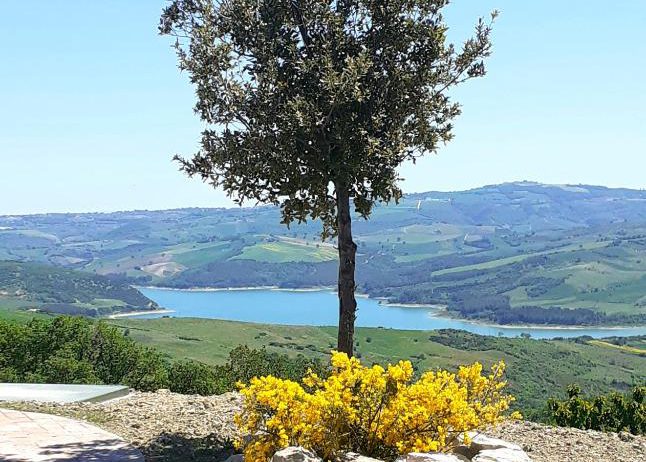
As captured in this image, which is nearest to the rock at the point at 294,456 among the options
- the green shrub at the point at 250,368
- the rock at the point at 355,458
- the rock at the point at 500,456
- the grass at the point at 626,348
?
the rock at the point at 355,458

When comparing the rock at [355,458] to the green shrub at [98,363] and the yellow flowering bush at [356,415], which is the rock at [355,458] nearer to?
the yellow flowering bush at [356,415]

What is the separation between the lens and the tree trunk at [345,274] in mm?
10945

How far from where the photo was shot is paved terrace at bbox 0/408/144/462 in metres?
8.98

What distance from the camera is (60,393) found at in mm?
14141

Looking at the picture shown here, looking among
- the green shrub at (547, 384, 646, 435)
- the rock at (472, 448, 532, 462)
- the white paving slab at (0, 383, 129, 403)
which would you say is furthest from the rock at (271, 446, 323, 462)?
the green shrub at (547, 384, 646, 435)

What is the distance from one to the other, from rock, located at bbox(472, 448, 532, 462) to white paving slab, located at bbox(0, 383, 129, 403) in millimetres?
8386

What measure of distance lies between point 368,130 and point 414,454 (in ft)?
16.4

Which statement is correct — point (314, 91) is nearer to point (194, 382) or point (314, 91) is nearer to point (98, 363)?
point (194, 382)

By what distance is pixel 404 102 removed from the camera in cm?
1056

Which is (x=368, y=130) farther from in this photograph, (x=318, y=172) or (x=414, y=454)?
(x=414, y=454)

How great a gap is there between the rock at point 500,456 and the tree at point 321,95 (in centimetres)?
358

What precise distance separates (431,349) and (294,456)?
168m

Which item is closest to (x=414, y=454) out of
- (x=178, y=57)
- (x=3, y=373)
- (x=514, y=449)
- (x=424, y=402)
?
(x=424, y=402)

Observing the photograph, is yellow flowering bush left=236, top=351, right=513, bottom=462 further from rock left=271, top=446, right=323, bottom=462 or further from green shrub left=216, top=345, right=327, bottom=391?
green shrub left=216, top=345, right=327, bottom=391
